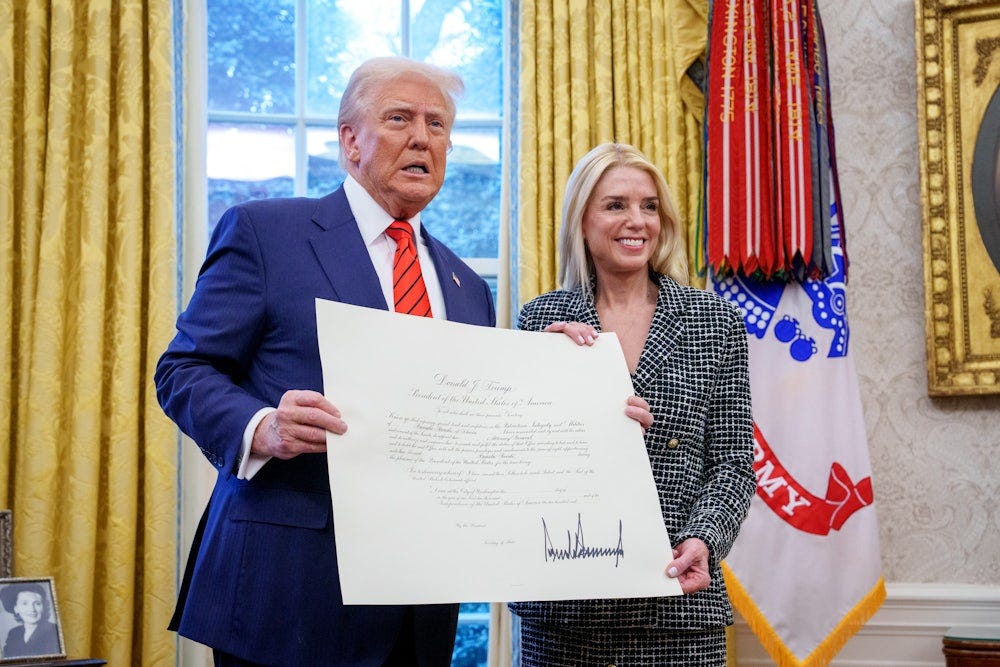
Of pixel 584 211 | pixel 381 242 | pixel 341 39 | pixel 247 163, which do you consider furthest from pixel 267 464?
pixel 341 39

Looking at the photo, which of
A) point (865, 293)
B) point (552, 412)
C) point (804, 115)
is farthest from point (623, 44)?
point (552, 412)

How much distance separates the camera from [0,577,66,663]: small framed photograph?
111 inches

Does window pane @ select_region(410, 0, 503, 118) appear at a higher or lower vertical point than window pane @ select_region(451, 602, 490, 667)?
higher

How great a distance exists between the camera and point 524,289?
3574 millimetres

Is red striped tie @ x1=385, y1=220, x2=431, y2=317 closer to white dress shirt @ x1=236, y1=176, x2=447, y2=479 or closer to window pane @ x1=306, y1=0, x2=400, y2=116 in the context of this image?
white dress shirt @ x1=236, y1=176, x2=447, y2=479

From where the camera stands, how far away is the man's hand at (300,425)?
1502 mm

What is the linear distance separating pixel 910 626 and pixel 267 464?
8.75 ft

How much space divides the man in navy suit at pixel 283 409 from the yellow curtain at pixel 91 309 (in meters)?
1.68

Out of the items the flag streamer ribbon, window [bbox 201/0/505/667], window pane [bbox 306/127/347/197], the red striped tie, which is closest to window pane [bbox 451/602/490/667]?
window [bbox 201/0/505/667]

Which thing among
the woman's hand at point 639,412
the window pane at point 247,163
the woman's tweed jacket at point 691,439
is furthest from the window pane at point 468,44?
the woman's hand at point 639,412

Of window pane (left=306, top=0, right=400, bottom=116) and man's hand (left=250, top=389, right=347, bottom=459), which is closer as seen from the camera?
man's hand (left=250, top=389, right=347, bottom=459)

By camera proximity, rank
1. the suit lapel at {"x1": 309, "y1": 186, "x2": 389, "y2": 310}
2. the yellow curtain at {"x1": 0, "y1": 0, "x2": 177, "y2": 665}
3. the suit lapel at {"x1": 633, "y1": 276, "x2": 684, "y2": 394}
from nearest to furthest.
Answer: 1. the suit lapel at {"x1": 309, "y1": 186, "x2": 389, "y2": 310}
2. the suit lapel at {"x1": 633, "y1": 276, "x2": 684, "y2": 394}
3. the yellow curtain at {"x1": 0, "y1": 0, "x2": 177, "y2": 665}

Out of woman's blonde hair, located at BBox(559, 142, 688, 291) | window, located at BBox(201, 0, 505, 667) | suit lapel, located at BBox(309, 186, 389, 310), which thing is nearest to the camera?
suit lapel, located at BBox(309, 186, 389, 310)
